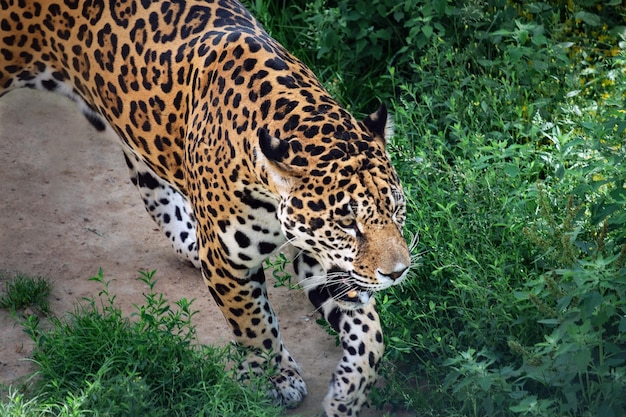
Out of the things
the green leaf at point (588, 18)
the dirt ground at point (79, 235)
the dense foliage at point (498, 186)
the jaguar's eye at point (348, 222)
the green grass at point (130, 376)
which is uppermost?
the jaguar's eye at point (348, 222)

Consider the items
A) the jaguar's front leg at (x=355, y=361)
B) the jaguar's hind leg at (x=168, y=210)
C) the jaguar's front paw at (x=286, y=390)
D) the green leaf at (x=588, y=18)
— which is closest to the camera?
the jaguar's front leg at (x=355, y=361)

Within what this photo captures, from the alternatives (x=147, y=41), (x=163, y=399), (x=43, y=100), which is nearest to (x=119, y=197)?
(x=43, y=100)

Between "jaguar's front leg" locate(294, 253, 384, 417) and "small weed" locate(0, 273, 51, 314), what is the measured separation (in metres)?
1.86

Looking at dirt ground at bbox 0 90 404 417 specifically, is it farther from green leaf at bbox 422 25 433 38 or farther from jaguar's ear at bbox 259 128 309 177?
green leaf at bbox 422 25 433 38

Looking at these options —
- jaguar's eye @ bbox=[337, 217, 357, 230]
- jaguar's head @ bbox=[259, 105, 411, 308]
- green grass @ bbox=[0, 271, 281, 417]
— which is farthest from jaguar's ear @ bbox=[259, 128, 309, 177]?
green grass @ bbox=[0, 271, 281, 417]

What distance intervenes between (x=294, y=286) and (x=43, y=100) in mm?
3312

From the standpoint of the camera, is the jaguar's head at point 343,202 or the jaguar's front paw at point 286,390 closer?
the jaguar's head at point 343,202

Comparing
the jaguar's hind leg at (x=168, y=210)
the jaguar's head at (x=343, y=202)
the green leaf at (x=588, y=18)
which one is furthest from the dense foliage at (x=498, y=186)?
the jaguar's hind leg at (x=168, y=210)

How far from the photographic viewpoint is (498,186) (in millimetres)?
6566

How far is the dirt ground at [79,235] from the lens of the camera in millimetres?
6836

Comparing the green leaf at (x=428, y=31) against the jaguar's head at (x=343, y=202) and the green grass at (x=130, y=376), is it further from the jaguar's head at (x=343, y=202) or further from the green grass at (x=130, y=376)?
the green grass at (x=130, y=376)

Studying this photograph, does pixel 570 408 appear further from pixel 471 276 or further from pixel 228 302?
pixel 228 302

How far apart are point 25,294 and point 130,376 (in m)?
1.57

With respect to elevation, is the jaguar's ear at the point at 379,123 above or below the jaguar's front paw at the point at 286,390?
above
